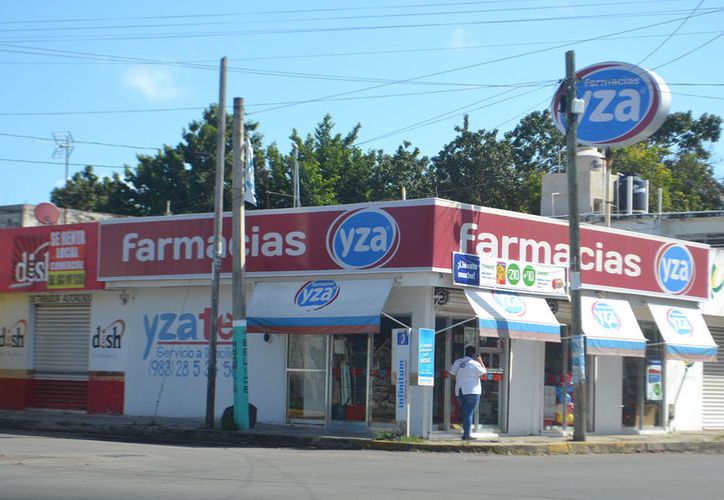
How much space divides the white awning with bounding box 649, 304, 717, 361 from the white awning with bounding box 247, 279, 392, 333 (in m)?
7.99

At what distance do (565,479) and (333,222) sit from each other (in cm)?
964

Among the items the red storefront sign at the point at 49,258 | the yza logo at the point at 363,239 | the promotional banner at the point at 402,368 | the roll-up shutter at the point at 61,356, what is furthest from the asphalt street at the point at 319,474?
the red storefront sign at the point at 49,258

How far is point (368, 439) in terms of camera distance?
2048 cm

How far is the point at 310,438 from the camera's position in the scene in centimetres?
2064

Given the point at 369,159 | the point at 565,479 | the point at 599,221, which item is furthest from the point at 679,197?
the point at 565,479

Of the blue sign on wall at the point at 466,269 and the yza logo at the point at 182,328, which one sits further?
the yza logo at the point at 182,328

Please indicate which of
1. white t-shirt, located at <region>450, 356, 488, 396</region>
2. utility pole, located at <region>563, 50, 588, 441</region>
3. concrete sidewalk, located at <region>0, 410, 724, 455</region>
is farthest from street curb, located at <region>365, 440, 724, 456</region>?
white t-shirt, located at <region>450, 356, 488, 396</region>

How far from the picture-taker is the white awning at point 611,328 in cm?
2369

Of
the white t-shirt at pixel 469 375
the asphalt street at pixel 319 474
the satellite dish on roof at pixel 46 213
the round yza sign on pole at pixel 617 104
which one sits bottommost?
the asphalt street at pixel 319 474

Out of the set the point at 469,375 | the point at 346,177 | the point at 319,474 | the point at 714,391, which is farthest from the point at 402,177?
the point at 319,474

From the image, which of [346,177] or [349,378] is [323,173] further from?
[349,378]

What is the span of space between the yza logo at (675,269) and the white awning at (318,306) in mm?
8298

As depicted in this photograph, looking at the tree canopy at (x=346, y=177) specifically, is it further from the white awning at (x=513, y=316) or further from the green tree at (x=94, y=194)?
the white awning at (x=513, y=316)

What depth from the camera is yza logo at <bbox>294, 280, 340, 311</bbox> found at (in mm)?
22406
